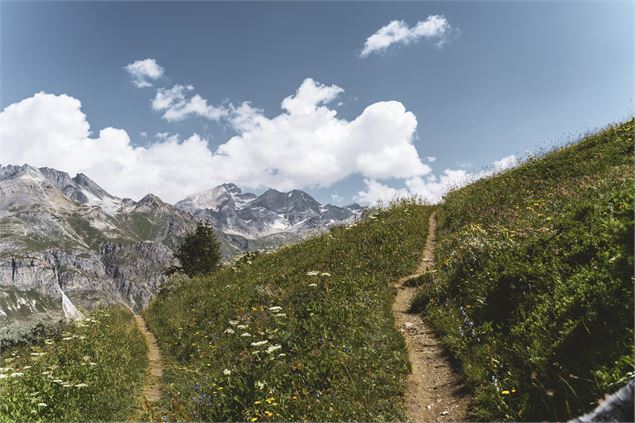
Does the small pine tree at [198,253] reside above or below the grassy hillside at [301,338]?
above

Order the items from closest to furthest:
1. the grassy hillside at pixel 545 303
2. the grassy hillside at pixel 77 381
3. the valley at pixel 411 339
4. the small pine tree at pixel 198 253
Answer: the grassy hillside at pixel 545 303, the valley at pixel 411 339, the grassy hillside at pixel 77 381, the small pine tree at pixel 198 253

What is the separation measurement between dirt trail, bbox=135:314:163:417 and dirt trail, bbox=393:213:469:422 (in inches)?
221

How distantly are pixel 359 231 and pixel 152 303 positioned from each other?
1450cm

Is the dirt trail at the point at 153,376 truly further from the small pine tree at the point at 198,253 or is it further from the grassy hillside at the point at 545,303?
the small pine tree at the point at 198,253

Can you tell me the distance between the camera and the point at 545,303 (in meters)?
7.80

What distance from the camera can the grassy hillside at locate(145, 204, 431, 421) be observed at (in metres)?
8.41

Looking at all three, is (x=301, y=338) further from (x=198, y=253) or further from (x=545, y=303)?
(x=198, y=253)

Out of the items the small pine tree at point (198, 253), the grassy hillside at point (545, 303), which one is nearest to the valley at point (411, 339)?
the grassy hillside at point (545, 303)

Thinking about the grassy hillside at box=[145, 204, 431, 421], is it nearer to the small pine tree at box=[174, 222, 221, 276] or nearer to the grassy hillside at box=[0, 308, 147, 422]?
the grassy hillside at box=[0, 308, 147, 422]

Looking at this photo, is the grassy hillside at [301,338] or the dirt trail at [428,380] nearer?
the dirt trail at [428,380]

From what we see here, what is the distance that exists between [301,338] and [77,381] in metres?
5.72

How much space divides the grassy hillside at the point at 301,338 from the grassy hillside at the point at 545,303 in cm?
166

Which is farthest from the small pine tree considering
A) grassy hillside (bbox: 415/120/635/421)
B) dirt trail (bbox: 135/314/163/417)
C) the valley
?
grassy hillside (bbox: 415/120/635/421)

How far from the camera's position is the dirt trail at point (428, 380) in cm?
734
